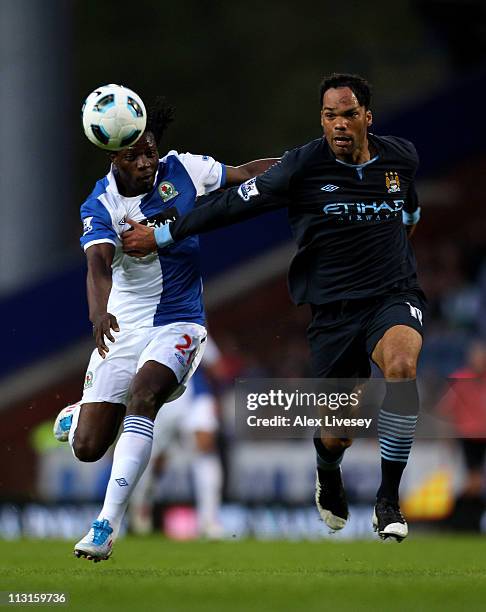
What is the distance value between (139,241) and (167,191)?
0.46m

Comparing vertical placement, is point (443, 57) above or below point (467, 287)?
above

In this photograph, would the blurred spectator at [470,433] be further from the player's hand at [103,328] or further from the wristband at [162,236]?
the player's hand at [103,328]

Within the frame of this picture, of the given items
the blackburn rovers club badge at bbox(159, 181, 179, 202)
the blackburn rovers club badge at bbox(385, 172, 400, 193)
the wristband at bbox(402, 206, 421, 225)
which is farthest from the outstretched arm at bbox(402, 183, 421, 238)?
the blackburn rovers club badge at bbox(159, 181, 179, 202)

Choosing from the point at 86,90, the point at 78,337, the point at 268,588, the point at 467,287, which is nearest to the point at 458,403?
the point at 467,287

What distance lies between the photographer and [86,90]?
21.1 m

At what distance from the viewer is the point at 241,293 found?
15.2 meters

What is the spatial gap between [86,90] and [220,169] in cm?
1328

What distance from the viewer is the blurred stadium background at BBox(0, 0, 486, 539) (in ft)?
43.5

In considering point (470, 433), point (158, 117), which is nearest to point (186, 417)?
point (470, 433)

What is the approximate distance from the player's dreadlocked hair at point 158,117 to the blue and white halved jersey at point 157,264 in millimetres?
187

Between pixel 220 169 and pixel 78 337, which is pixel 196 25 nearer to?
pixel 78 337

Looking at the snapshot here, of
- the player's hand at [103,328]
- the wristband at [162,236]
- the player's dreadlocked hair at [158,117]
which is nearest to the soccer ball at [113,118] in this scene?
the player's dreadlocked hair at [158,117]

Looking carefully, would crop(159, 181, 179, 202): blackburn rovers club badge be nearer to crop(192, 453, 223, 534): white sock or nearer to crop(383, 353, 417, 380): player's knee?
crop(383, 353, 417, 380): player's knee

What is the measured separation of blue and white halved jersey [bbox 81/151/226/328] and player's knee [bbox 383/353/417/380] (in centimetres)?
133
